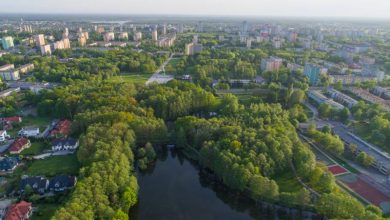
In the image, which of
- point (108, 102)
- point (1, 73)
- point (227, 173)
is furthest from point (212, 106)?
point (1, 73)

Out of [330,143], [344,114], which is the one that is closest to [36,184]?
[330,143]

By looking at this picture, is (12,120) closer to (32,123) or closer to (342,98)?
(32,123)

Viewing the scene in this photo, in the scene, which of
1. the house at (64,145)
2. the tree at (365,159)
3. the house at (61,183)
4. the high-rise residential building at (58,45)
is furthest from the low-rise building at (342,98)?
the high-rise residential building at (58,45)

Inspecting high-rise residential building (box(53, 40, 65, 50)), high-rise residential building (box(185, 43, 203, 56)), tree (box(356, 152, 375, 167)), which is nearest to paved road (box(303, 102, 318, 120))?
tree (box(356, 152, 375, 167))

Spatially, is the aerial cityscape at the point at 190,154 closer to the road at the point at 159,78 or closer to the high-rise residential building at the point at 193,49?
the road at the point at 159,78

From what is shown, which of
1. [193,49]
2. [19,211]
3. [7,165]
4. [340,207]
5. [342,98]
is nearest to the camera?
[340,207]

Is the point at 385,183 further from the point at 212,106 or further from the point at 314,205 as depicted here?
the point at 212,106
